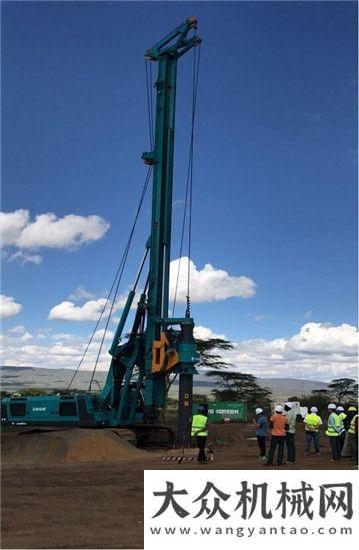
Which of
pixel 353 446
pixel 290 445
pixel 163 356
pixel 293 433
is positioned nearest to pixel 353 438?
pixel 353 446

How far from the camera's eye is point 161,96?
26.4m

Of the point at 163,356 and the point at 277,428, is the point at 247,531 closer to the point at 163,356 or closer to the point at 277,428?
the point at 277,428

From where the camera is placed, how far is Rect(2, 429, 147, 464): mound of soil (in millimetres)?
19859

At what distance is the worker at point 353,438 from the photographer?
1778cm

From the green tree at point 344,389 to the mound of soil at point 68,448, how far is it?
52.3 metres

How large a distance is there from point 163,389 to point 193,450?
337 centimetres

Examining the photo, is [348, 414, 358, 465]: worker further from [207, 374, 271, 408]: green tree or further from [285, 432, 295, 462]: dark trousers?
[207, 374, 271, 408]: green tree

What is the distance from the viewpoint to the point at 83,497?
1247 centimetres

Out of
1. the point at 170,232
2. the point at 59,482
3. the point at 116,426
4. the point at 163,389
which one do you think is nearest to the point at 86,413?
the point at 116,426

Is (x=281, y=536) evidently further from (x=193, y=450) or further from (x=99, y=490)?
(x=193, y=450)

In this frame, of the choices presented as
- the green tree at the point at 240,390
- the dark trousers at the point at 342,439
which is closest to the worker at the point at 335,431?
the dark trousers at the point at 342,439

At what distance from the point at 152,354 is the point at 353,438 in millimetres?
8570

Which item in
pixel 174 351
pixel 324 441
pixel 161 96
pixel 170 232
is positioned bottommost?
pixel 324 441

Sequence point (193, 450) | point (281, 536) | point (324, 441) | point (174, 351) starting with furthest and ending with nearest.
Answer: point (324, 441) → point (174, 351) → point (193, 450) → point (281, 536)
